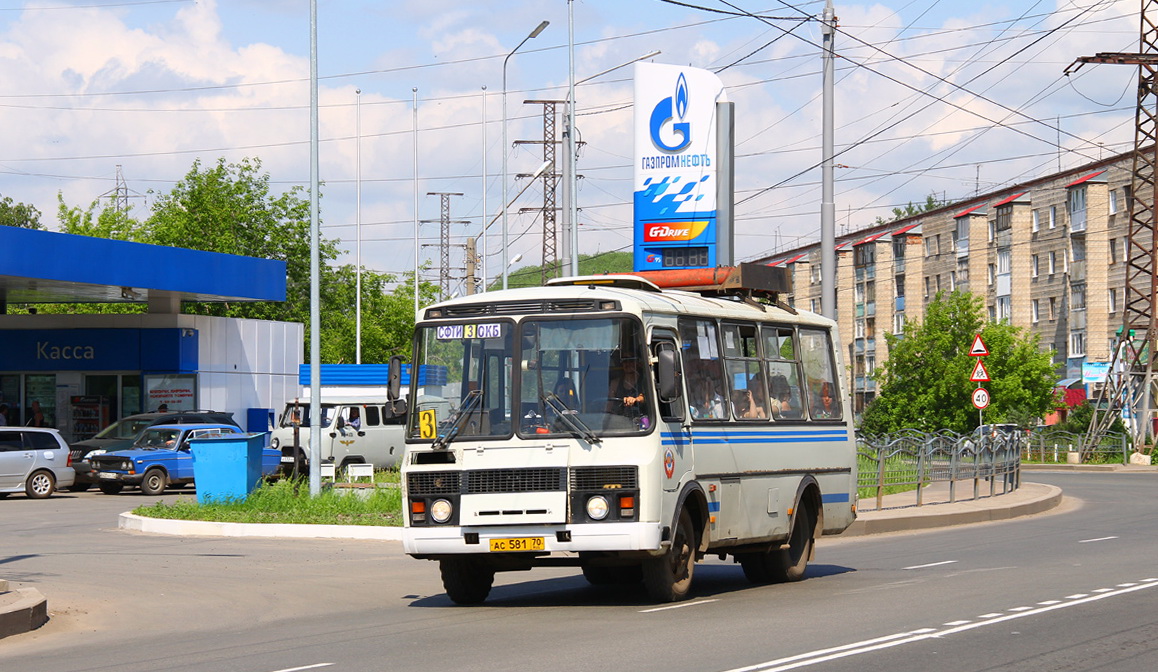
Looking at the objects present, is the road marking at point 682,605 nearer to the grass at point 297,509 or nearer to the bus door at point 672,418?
the bus door at point 672,418

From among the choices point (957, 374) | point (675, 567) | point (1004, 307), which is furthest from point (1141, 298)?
point (675, 567)

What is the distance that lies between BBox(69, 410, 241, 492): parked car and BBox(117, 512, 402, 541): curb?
438 inches

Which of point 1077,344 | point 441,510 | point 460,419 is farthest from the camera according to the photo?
point 1077,344

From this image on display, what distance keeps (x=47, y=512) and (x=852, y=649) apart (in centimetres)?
2124

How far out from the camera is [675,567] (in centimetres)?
1282

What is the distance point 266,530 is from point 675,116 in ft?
56.2

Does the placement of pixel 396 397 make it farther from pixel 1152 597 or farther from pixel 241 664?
pixel 1152 597

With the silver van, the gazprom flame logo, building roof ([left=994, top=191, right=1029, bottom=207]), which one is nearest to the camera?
the gazprom flame logo

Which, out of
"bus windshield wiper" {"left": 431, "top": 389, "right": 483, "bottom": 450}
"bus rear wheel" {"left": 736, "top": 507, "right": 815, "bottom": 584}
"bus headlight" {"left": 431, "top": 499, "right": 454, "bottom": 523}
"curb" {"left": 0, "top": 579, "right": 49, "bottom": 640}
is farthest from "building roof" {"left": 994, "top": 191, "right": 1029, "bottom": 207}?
"curb" {"left": 0, "top": 579, "right": 49, "bottom": 640}

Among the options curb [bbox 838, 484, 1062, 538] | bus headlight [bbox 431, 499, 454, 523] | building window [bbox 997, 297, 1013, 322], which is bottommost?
curb [bbox 838, 484, 1062, 538]

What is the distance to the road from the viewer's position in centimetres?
951

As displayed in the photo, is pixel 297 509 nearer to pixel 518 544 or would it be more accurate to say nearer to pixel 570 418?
pixel 518 544

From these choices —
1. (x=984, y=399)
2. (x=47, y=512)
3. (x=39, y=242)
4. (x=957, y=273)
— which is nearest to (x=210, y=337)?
(x=39, y=242)

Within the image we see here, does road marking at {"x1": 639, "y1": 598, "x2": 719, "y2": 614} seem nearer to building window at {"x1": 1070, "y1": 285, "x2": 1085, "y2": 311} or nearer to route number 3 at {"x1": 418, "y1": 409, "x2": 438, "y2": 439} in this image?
route number 3 at {"x1": 418, "y1": 409, "x2": 438, "y2": 439}
